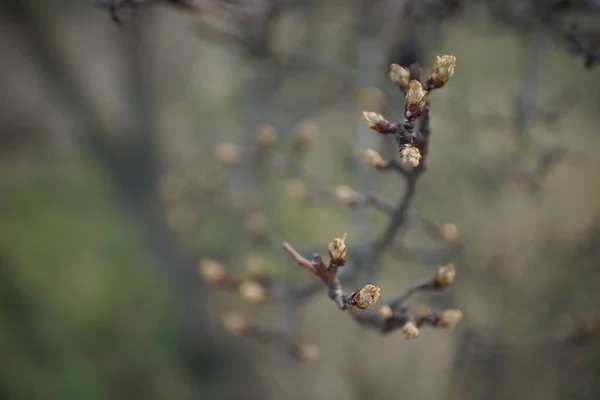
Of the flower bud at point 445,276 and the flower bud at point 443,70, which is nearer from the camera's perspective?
the flower bud at point 443,70

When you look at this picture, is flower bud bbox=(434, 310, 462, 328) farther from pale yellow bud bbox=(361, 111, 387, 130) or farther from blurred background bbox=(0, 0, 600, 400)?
blurred background bbox=(0, 0, 600, 400)

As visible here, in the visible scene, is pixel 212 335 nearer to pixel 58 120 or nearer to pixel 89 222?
pixel 89 222

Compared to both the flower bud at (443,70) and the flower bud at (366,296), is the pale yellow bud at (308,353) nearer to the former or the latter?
the flower bud at (366,296)

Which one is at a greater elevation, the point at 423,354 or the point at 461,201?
the point at 461,201

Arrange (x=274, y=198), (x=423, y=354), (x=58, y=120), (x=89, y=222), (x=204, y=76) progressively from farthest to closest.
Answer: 1. (x=58, y=120)
2. (x=89, y=222)
3. (x=204, y=76)
4. (x=274, y=198)
5. (x=423, y=354)

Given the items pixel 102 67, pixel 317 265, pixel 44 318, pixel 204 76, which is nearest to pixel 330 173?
pixel 204 76

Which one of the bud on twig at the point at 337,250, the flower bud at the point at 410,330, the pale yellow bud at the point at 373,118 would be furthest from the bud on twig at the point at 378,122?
the flower bud at the point at 410,330

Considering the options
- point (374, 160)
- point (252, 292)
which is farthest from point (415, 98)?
point (252, 292)

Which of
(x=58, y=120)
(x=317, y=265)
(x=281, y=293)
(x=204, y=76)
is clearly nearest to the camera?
(x=317, y=265)
